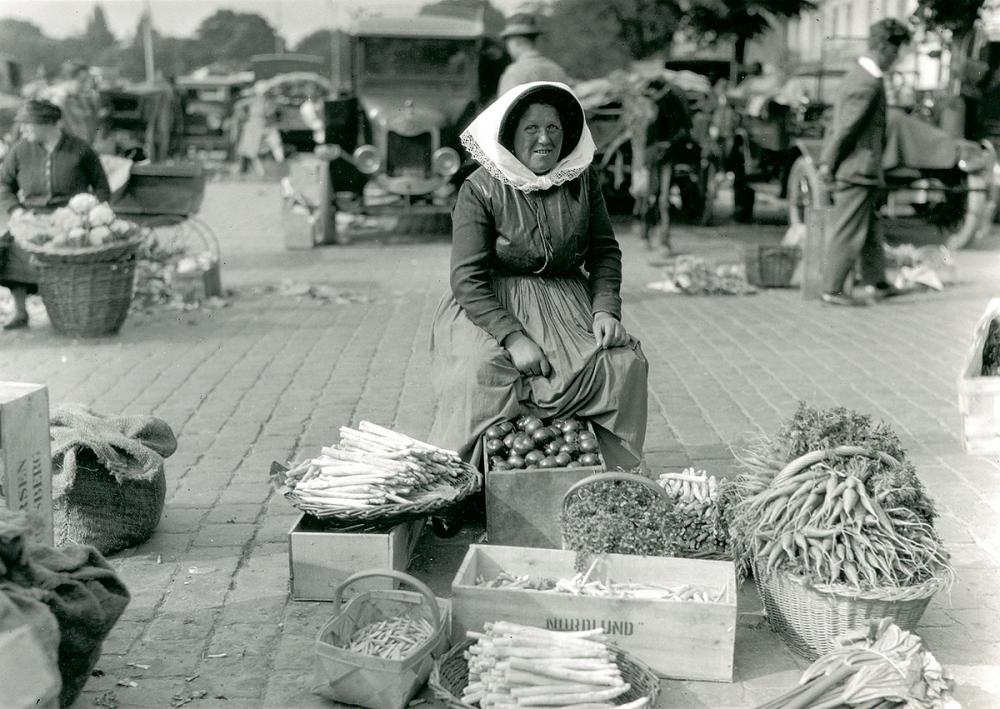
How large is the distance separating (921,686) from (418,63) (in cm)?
1312

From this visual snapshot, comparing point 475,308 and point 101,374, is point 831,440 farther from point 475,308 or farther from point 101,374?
point 101,374

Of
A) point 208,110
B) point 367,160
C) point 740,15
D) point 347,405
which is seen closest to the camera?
point 347,405

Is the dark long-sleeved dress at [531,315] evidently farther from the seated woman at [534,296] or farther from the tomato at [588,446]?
the tomato at [588,446]

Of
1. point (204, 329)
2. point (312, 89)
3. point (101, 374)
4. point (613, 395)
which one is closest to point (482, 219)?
point (613, 395)

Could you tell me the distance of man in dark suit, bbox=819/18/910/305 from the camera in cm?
951

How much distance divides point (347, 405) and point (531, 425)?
2372 millimetres

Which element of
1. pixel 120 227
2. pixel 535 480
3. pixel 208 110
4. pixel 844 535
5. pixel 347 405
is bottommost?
pixel 347 405

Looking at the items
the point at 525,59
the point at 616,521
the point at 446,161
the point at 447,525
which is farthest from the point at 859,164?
the point at 616,521

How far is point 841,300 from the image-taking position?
9.94 meters

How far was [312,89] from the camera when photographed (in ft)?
102

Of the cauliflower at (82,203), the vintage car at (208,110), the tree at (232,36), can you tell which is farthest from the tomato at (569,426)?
the tree at (232,36)

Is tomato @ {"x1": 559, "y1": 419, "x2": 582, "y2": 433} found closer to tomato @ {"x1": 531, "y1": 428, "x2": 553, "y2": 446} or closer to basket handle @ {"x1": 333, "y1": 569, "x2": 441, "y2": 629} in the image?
tomato @ {"x1": 531, "y1": 428, "x2": 553, "y2": 446}

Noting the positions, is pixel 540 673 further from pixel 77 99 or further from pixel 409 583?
pixel 77 99

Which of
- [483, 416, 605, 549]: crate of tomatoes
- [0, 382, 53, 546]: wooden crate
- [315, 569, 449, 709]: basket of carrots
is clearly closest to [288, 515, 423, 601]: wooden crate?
[315, 569, 449, 709]: basket of carrots
